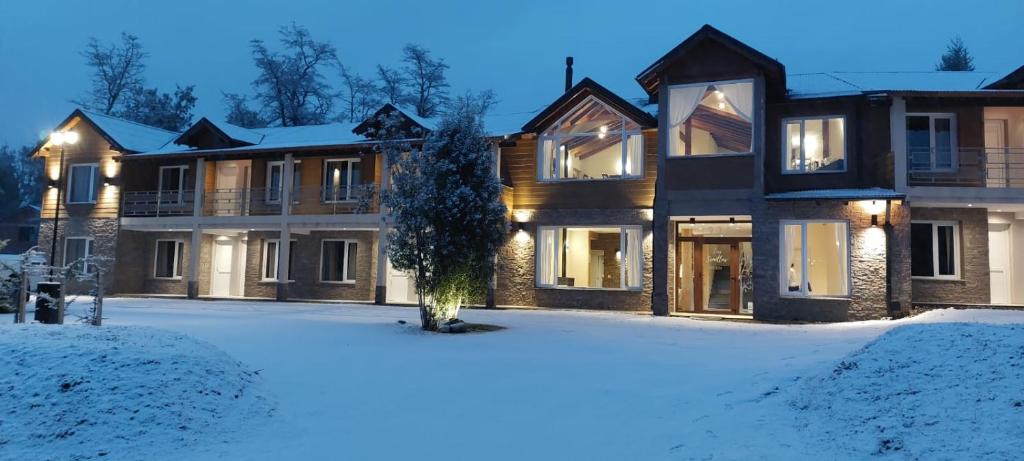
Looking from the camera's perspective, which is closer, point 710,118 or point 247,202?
point 710,118

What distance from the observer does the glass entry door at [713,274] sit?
1697 centimetres

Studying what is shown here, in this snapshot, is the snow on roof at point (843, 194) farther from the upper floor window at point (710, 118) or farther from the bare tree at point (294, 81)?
the bare tree at point (294, 81)

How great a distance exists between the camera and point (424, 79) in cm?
3747

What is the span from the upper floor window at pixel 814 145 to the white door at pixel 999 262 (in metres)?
4.01

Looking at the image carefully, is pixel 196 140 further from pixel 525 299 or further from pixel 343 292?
pixel 525 299

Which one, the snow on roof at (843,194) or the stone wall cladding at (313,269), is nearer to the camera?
the snow on roof at (843,194)

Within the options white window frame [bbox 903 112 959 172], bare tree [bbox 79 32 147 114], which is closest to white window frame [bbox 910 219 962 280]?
white window frame [bbox 903 112 959 172]

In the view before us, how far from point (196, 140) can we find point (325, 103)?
54.4 feet

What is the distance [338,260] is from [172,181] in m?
6.88

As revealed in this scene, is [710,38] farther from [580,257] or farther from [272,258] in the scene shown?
[272,258]

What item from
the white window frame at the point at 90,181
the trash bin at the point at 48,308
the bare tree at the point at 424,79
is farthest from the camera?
the bare tree at the point at 424,79

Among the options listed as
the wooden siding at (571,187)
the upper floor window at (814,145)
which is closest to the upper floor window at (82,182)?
the wooden siding at (571,187)

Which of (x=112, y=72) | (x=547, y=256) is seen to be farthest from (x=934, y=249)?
(x=112, y=72)

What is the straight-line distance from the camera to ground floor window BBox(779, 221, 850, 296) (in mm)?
14922
